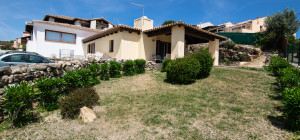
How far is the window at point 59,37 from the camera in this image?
57.2ft

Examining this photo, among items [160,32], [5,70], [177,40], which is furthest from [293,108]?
[160,32]

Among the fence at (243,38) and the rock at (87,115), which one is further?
the fence at (243,38)

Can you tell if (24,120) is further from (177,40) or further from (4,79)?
(177,40)

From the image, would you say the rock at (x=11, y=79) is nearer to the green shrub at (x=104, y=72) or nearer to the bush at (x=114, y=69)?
the green shrub at (x=104, y=72)

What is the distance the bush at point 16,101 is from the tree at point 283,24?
23.1 m

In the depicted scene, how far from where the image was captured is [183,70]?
8.22 meters

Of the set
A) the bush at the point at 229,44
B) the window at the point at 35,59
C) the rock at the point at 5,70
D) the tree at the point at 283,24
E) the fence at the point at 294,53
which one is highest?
the tree at the point at 283,24

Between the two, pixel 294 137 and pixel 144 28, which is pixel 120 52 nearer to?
pixel 144 28

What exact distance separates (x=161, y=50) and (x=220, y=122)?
38.8 ft

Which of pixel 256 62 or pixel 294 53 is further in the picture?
pixel 256 62

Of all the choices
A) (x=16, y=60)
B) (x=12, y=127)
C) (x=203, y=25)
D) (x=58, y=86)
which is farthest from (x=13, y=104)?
(x=203, y=25)

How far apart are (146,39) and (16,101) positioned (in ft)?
34.9

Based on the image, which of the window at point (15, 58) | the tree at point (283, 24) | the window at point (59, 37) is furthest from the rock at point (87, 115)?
the tree at point (283, 24)

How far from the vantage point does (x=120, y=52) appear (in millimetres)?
12625
